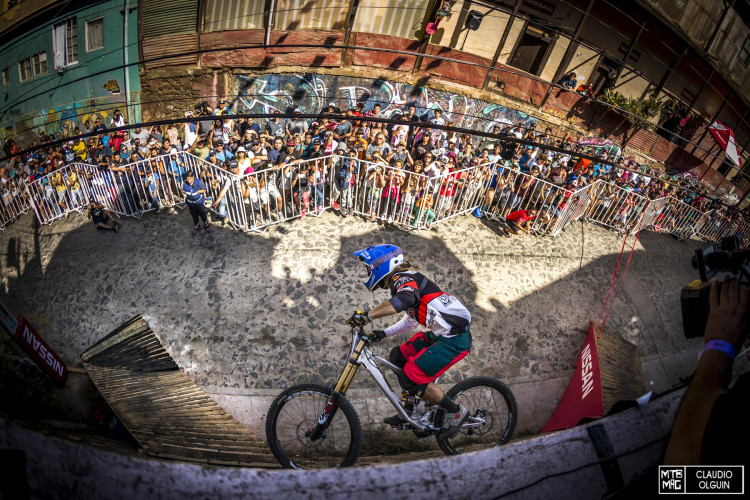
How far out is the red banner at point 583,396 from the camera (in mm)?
5012

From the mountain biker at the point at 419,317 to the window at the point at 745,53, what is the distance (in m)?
25.9

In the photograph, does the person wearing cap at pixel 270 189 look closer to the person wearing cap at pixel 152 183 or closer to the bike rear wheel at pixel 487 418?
the person wearing cap at pixel 152 183

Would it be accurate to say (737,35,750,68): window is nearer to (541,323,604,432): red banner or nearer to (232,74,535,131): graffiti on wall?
(232,74,535,131): graffiti on wall

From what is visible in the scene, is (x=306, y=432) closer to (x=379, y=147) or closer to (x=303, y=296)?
(x=303, y=296)

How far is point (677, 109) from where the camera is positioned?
18.6m

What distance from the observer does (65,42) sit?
12.8m

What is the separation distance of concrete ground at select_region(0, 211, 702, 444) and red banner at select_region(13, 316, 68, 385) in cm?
94

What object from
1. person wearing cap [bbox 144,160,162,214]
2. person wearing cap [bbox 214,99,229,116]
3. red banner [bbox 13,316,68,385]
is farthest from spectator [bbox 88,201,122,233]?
person wearing cap [bbox 214,99,229,116]

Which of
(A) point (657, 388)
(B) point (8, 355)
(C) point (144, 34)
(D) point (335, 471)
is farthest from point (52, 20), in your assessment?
(A) point (657, 388)

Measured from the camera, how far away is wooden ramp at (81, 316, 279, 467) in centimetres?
409

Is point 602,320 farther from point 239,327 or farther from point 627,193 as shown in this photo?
point 239,327

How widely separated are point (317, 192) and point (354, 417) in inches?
236

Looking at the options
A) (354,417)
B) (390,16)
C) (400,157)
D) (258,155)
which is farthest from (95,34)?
(354,417)

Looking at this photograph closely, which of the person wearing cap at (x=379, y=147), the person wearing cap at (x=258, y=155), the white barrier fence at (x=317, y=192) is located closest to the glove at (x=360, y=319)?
the white barrier fence at (x=317, y=192)
